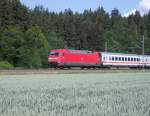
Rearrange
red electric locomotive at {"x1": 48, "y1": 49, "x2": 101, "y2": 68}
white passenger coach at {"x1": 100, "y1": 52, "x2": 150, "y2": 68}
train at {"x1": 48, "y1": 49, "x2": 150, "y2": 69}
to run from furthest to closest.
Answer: white passenger coach at {"x1": 100, "y1": 52, "x2": 150, "y2": 68}
train at {"x1": 48, "y1": 49, "x2": 150, "y2": 69}
red electric locomotive at {"x1": 48, "y1": 49, "x2": 101, "y2": 68}

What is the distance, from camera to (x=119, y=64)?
66.7 meters

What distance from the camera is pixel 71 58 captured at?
5481 centimetres

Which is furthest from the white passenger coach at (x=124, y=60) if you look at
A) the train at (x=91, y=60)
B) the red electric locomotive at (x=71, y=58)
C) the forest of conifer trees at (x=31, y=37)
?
the forest of conifer trees at (x=31, y=37)

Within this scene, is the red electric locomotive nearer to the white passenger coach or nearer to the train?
the train

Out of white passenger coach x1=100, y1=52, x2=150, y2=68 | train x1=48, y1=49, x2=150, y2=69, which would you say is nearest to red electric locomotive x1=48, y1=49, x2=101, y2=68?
train x1=48, y1=49, x2=150, y2=69

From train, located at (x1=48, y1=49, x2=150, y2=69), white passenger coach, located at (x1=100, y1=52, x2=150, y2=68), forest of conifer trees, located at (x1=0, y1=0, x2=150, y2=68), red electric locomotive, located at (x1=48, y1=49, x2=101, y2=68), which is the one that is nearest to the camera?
red electric locomotive, located at (x1=48, y1=49, x2=101, y2=68)

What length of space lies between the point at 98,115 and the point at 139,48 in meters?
121

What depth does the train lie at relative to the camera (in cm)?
5391

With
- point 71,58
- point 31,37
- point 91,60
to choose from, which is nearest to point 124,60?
point 91,60

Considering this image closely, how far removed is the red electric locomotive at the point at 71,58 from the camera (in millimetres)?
53469

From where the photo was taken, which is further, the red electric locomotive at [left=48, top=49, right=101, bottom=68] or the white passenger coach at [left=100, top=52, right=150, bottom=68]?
the white passenger coach at [left=100, top=52, right=150, bottom=68]

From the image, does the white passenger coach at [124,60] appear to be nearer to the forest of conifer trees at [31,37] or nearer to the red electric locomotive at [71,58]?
the red electric locomotive at [71,58]

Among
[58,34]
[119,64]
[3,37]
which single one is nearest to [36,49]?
[3,37]

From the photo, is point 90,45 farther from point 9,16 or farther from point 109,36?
point 9,16
